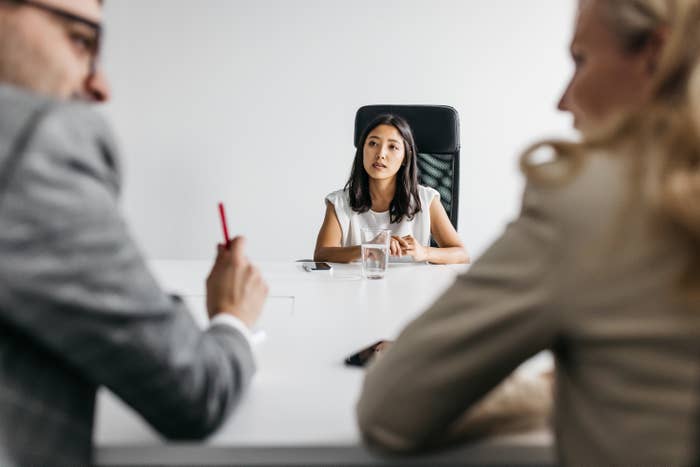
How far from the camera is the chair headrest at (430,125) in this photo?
2701 millimetres

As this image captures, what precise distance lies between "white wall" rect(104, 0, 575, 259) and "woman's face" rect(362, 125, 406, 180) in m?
1.14

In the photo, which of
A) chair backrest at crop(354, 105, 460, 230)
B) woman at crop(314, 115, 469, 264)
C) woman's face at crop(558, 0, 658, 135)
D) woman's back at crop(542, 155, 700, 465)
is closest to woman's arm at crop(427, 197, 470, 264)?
woman at crop(314, 115, 469, 264)

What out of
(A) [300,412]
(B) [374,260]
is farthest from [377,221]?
(A) [300,412]

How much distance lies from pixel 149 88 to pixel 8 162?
3.33 meters

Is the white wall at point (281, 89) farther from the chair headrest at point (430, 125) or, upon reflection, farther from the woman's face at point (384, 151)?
the woman's face at point (384, 151)

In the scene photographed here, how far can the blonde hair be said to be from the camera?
0.49 metres

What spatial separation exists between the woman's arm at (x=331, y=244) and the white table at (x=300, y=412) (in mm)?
680

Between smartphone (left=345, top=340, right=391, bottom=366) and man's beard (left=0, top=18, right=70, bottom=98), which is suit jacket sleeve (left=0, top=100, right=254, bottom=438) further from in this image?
→ smartphone (left=345, top=340, right=391, bottom=366)

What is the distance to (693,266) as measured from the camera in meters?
0.50

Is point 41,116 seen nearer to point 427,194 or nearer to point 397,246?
point 397,246

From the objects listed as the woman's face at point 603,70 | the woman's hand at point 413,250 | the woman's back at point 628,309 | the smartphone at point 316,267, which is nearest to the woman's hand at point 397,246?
the woman's hand at point 413,250

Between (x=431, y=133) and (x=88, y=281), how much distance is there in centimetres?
233

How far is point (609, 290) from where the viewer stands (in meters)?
0.52

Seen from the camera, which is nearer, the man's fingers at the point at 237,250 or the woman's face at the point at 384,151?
the man's fingers at the point at 237,250
